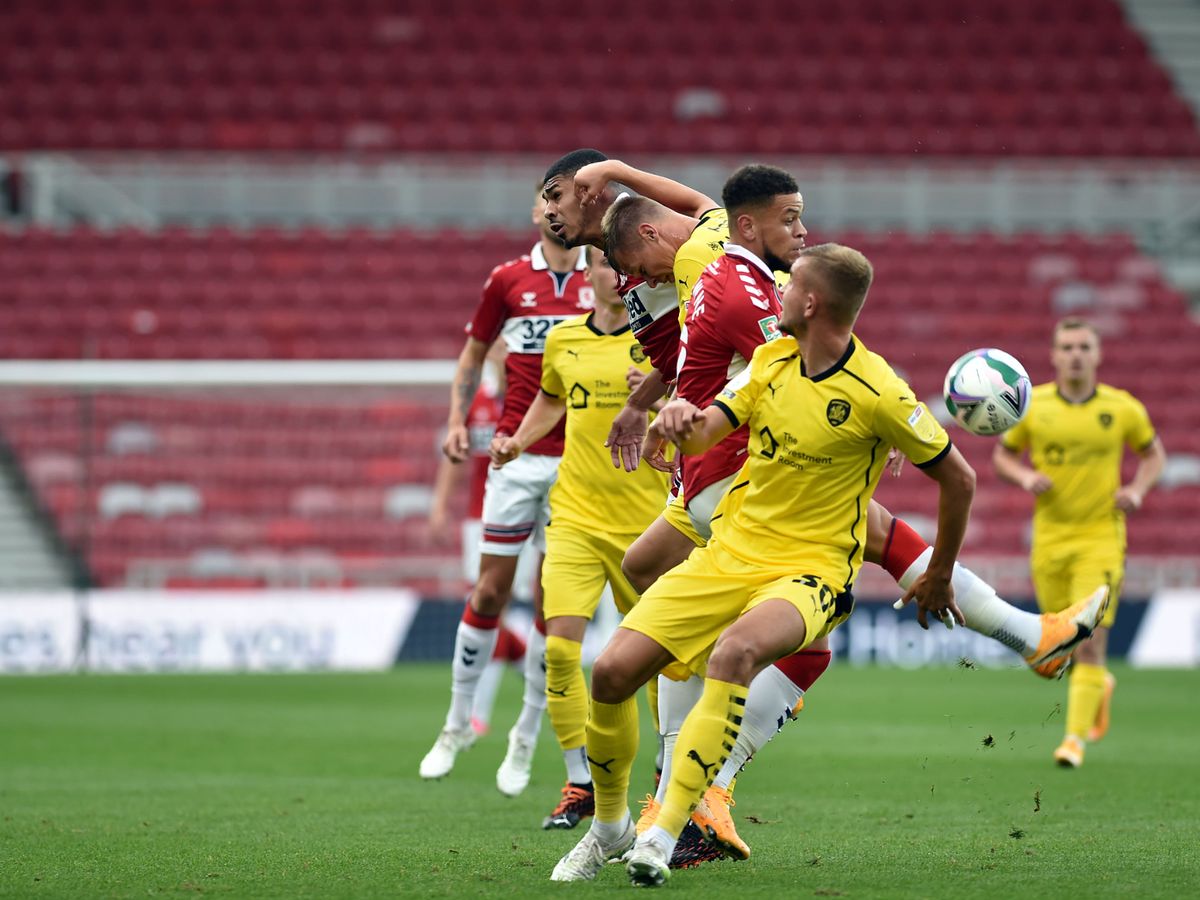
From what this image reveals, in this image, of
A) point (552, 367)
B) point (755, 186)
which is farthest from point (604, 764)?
point (552, 367)

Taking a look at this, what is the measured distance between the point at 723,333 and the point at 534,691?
3134 mm

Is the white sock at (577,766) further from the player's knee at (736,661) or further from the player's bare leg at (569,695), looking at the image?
the player's knee at (736,661)

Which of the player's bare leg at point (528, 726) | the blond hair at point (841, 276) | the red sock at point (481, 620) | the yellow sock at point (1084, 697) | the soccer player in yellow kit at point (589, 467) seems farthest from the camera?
the yellow sock at point (1084, 697)

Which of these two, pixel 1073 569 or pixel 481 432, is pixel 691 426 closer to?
pixel 1073 569

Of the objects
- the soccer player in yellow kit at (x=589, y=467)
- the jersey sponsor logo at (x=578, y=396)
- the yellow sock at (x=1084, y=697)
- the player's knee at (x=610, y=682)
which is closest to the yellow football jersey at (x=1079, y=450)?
the yellow sock at (x=1084, y=697)

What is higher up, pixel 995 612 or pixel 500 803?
pixel 995 612

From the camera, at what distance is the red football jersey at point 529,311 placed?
8.27 metres

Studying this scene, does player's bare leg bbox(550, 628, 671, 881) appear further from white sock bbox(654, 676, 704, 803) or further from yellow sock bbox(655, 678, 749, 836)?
white sock bbox(654, 676, 704, 803)

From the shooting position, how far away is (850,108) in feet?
79.1

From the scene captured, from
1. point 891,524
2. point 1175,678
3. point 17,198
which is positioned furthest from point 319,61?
point 891,524

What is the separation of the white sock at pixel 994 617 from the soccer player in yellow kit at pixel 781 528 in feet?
2.06

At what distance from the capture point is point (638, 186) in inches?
249

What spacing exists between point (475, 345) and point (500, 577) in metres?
1.12

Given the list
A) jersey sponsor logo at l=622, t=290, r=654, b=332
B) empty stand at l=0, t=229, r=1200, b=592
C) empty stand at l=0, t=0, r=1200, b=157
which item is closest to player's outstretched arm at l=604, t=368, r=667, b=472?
jersey sponsor logo at l=622, t=290, r=654, b=332
